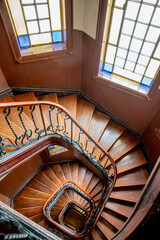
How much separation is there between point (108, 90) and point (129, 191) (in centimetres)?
273

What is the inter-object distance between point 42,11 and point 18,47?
95 cm

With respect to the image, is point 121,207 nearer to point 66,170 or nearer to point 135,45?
point 66,170

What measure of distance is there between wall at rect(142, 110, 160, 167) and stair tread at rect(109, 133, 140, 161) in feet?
1.11

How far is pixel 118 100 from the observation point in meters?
4.58

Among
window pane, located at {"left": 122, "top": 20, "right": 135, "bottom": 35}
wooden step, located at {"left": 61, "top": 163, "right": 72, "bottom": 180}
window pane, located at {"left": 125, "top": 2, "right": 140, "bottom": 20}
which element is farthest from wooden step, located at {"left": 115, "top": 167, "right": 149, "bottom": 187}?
window pane, located at {"left": 125, "top": 2, "right": 140, "bottom": 20}

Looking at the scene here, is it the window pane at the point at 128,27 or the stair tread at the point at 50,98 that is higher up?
the window pane at the point at 128,27

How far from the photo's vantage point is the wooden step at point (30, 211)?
5107 mm

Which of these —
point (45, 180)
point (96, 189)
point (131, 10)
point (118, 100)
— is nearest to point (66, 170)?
point (45, 180)

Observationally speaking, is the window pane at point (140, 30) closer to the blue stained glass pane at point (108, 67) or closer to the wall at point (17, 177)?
the blue stained glass pane at point (108, 67)

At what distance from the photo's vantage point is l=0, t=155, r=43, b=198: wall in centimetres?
463

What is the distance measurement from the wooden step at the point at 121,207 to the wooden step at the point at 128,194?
226mm

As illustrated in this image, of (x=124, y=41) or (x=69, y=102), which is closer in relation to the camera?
(x=124, y=41)

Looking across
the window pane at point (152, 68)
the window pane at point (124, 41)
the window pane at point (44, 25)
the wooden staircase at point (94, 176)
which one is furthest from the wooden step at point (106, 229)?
the window pane at point (44, 25)

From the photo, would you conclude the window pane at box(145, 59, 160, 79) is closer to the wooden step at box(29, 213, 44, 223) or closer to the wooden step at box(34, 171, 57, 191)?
the wooden step at box(34, 171, 57, 191)
